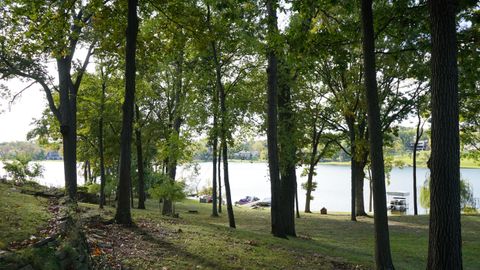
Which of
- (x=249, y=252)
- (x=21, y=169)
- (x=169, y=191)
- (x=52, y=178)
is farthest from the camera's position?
(x=52, y=178)

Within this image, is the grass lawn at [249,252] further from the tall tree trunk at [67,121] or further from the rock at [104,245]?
the tall tree trunk at [67,121]

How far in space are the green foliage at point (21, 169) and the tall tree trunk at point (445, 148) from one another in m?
19.0

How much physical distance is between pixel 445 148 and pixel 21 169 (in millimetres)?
20215

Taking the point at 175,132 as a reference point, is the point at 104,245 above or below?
below

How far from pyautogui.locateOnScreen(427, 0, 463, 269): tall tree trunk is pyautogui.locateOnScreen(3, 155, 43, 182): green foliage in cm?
1895

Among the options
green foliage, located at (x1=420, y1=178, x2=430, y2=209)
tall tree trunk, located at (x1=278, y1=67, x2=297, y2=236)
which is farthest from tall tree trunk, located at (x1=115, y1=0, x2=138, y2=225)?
green foliage, located at (x1=420, y1=178, x2=430, y2=209)

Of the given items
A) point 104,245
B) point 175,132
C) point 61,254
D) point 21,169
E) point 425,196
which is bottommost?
point 425,196

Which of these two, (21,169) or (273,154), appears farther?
(21,169)

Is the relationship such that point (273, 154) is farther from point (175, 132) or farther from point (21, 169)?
point (21, 169)

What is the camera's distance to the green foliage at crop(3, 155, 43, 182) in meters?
18.9

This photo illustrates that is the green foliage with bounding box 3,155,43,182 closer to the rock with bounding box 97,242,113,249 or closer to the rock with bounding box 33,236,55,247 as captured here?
the rock with bounding box 97,242,113,249

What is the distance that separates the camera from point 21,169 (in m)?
19.4

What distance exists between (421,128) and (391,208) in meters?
16.3

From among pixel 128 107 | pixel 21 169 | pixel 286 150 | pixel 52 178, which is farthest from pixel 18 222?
pixel 52 178
